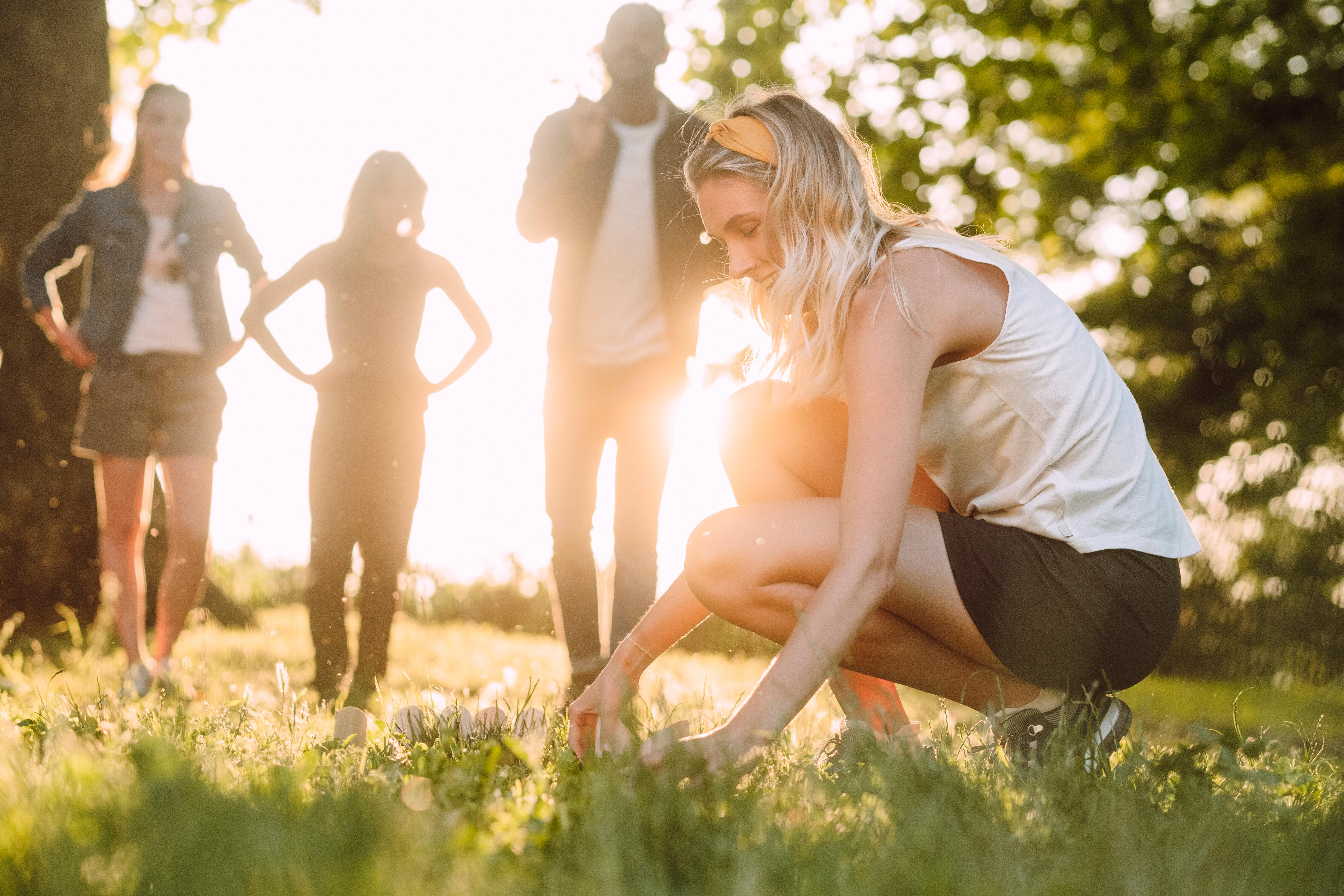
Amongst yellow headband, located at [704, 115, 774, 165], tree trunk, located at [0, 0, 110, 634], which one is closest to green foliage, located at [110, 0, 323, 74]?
tree trunk, located at [0, 0, 110, 634]

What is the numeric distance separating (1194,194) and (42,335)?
10156 mm

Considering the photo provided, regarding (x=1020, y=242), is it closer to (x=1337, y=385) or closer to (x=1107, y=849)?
(x=1337, y=385)

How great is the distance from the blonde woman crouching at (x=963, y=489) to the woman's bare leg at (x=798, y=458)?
0.13m

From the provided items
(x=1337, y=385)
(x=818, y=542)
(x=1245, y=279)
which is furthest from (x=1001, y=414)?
(x=1245, y=279)

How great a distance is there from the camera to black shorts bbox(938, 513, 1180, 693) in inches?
85.8

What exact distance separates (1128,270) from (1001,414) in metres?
8.93

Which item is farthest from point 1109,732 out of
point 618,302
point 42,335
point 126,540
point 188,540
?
point 42,335

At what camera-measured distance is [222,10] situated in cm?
895

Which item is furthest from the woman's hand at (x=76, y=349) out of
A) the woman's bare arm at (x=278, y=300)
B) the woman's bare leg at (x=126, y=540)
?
the woman's bare arm at (x=278, y=300)

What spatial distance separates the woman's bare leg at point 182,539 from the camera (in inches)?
152

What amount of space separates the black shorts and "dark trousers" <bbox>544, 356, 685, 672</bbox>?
155 cm

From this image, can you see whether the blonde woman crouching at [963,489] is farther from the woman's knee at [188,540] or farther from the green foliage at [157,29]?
the green foliage at [157,29]

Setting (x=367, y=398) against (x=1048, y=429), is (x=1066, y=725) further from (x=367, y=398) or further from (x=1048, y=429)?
(x=367, y=398)

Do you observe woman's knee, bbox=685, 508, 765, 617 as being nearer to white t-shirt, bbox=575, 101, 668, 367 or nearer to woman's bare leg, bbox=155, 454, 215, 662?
white t-shirt, bbox=575, 101, 668, 367
